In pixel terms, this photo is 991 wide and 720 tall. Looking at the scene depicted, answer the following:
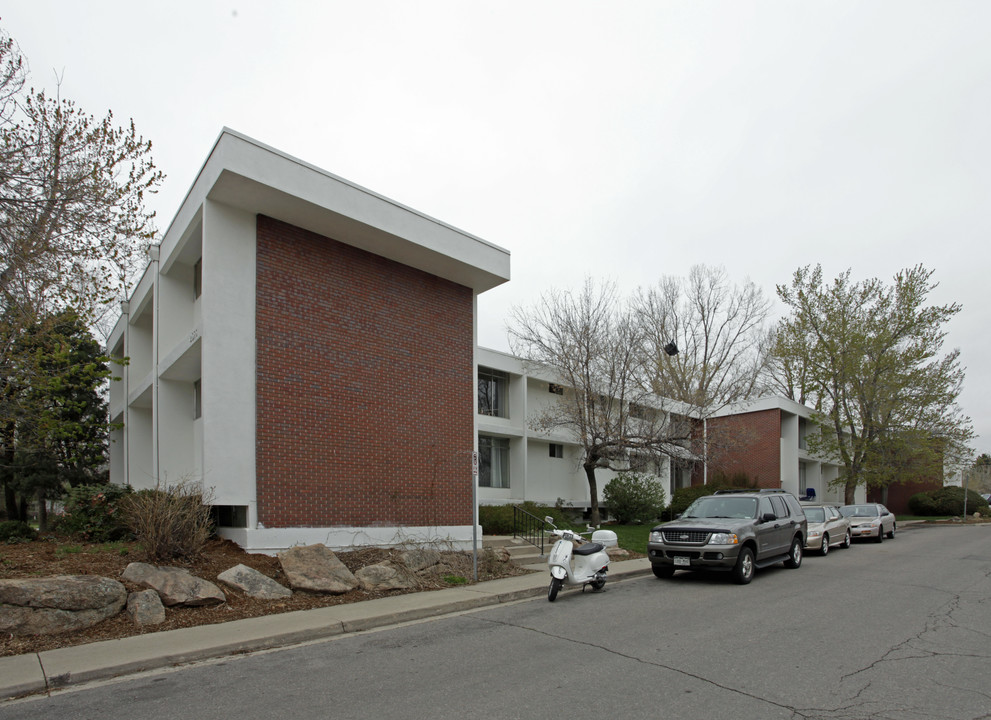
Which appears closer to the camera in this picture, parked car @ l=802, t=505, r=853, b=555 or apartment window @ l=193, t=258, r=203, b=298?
apartment window @ l=193, t=258, r=203, b=298

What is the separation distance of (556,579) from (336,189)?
8181mm

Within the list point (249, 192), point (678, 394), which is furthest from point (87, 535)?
point (678, 394)

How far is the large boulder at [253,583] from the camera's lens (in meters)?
10.3

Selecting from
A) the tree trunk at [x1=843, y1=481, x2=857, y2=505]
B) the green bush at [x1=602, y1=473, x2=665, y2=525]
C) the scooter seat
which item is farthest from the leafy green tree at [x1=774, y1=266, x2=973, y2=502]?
the scooter seat

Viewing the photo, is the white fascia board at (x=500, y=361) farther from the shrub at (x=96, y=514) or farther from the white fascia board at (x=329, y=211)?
the shrub at (x=96, y=514)

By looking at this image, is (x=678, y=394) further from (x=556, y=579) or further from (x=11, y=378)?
(x=11, y=378)

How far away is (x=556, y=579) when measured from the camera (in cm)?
1111

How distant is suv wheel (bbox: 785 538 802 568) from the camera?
1543 centimetres

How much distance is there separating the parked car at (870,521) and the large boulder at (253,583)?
19.8 meters

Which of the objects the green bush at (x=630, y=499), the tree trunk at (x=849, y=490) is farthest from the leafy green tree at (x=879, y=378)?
the green bush at (x=630, y=499)

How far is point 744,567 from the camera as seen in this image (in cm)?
1298

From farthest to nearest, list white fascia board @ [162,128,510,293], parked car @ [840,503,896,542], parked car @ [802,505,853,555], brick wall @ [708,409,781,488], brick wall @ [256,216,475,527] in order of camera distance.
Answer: brick wall @ [708,409,781,488] → parked car @ [840,503,896,542] → parked car @ [802,505,853,555] → brick wall @ [256,216,475,527] → white fascia board @ [162,128,510,293]

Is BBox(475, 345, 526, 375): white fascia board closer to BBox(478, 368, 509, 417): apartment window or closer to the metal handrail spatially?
BBox(478, 368, 509, 417): apartment window

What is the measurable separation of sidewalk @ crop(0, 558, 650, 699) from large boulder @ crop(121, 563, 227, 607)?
750 millimetres
